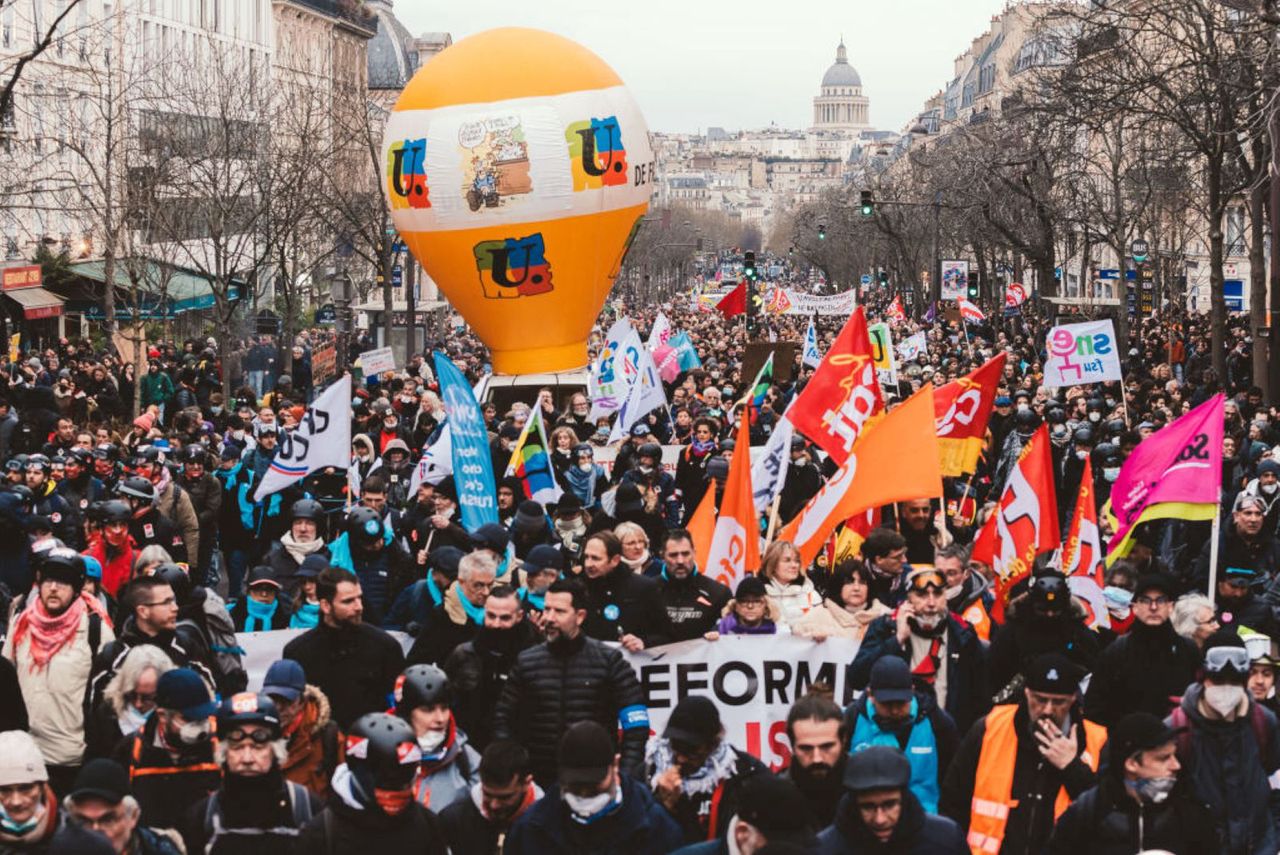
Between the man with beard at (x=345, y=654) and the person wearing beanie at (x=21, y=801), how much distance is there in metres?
2.08

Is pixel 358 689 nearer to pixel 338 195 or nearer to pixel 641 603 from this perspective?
pixel 641 603

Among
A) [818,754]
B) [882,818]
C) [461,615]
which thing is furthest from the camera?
[461,615]

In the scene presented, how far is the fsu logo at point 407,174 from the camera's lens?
93.3 ft

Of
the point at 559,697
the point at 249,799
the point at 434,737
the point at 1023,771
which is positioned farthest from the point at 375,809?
the point at 1023,771

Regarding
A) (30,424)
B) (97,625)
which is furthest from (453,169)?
(97,625)

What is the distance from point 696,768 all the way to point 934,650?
1877 millimetres

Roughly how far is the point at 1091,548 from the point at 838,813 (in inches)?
220

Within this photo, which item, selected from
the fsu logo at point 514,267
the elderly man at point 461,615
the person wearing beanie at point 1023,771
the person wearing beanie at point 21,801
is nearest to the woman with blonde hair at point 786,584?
the elderly man at point 461,615

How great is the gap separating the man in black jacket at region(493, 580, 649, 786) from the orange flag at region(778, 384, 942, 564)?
3.36 m

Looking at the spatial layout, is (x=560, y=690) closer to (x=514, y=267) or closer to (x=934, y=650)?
(x=934, y=650)

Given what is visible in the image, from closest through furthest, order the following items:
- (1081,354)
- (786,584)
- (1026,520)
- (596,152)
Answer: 1. (786,584)
2. (1026,520)
3. (1081,354)
4. (596,152)

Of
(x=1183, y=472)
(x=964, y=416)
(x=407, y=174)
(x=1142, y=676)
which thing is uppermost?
(x=407, y=174)

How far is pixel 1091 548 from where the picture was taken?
11633 mm

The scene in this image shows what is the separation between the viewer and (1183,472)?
1188cm
